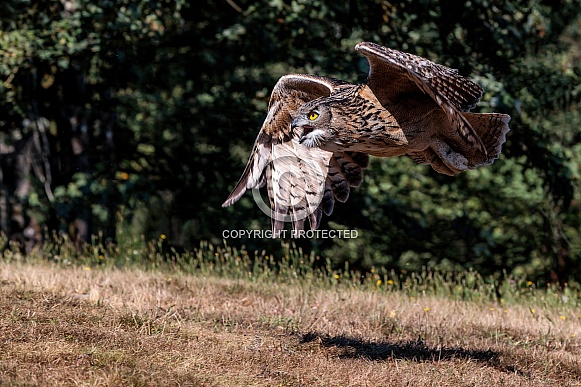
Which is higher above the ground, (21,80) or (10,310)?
(21,80)

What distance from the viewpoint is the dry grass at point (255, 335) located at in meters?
5.35

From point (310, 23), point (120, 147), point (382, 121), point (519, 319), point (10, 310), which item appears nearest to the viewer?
point (382, 121)

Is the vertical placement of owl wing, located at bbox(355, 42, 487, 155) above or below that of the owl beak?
above

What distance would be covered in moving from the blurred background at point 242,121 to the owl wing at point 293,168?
11.2 feet

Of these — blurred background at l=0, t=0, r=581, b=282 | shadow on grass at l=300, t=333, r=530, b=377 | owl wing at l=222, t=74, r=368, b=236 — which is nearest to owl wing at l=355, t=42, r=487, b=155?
owl wing at l=222, t=74, r=368, b=236

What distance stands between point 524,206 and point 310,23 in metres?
4.12

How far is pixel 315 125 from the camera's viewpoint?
5648mm

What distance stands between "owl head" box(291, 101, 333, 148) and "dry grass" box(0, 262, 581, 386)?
152 centimetres

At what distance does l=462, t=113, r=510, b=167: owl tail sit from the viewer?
19.5 ft

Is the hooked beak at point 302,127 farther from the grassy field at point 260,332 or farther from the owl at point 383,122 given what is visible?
the grassy field at point 260,332

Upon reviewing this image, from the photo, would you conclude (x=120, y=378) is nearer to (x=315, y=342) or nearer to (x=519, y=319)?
(x=315, y=342)

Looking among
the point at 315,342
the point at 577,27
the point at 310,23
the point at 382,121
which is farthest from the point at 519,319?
the point at 577,27

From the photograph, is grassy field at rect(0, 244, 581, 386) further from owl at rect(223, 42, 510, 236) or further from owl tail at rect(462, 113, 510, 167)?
owl tail at rect(462, 113, 510, 167)

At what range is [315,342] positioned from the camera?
6.46 meters
